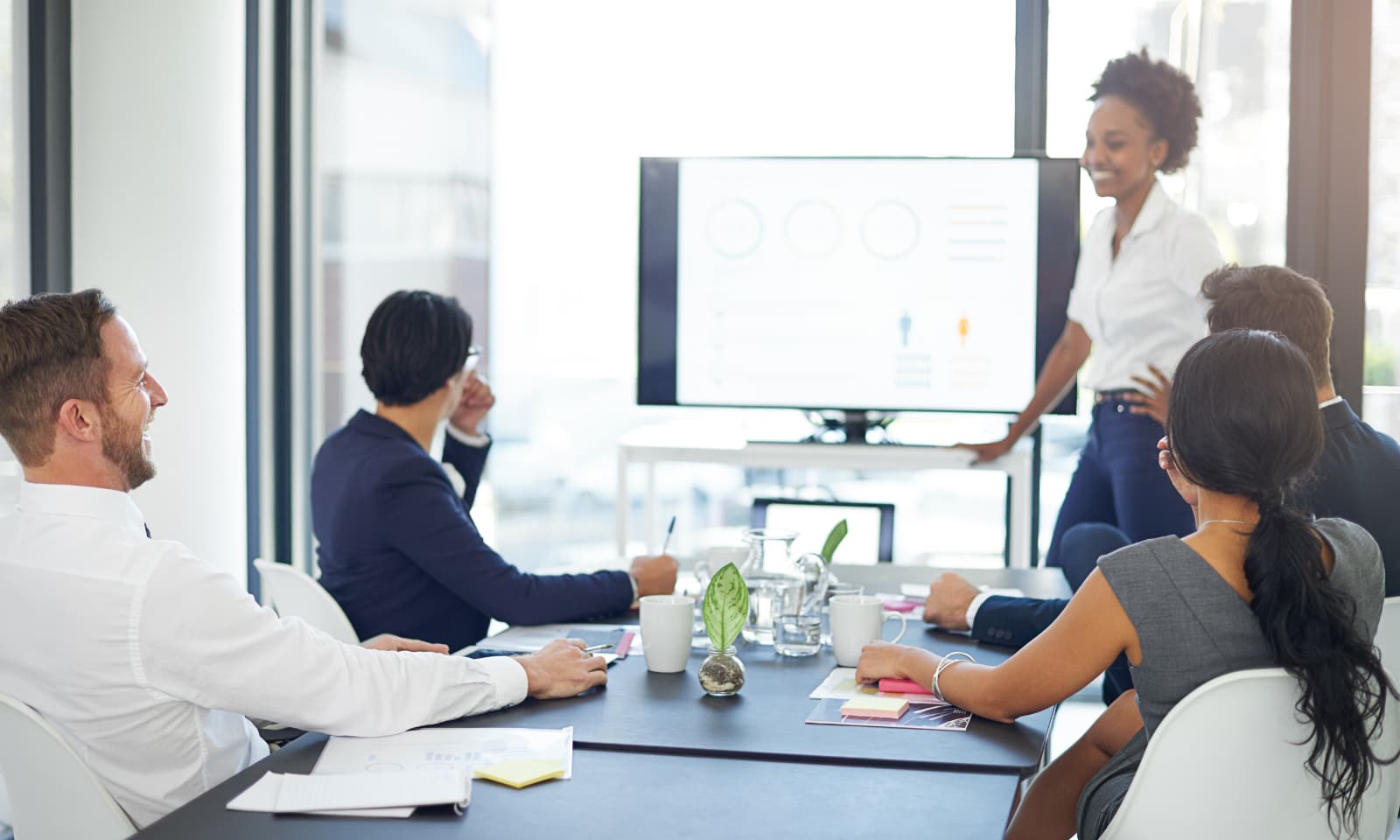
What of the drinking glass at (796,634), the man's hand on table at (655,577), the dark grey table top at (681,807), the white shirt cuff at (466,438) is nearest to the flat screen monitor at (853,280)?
the white shirt cuff at (466,438)

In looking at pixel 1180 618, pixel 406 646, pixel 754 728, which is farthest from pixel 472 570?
pixel 1180 618

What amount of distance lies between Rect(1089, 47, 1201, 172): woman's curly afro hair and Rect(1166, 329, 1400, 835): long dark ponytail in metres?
2.18

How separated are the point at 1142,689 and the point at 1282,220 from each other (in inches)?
117

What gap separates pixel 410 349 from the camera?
8.06ft

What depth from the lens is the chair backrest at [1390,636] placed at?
69.5 inches

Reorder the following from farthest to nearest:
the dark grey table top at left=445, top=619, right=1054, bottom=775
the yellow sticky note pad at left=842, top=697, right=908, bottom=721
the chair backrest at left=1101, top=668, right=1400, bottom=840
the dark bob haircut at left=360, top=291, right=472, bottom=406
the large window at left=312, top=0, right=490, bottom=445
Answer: the large window at left=312, top=0, right=490, bottom=445, the dark bob haircut at left=360, top=291, right=472, bottom=406, the yellow sticky note pad at left=842, top=697, right=908, bottom=721, the dark grey table top at left=445, top=619, right=1054, bottom=775, the chair backrest at left=1101, top=668, right=1400, bottom=840

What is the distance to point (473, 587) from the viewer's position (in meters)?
2.21

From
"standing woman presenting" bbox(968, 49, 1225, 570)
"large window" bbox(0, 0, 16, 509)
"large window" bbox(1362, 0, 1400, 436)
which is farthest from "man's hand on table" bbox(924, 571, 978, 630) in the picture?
"large window" bbox(0, 0, 16, 509)

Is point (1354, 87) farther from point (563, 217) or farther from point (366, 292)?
point (366, 292)

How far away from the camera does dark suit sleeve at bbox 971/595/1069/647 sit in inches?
78.0

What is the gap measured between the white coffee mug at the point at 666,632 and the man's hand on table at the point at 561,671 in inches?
3.8

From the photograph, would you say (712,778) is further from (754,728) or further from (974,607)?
(974,607)

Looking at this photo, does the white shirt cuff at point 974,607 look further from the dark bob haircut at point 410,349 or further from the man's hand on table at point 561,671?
the dark bob haircut at point 410,349

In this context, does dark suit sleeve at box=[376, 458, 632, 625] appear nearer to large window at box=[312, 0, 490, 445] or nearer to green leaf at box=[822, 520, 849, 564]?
green leaf at box=[822, 520, 849, 564]
